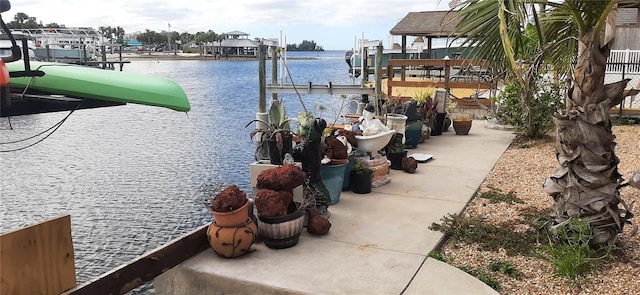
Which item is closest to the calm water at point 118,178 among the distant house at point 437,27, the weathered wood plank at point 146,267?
the weathered wood plank at point 146,267

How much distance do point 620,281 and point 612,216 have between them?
531mm

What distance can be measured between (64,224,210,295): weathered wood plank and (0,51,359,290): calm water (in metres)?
1.69

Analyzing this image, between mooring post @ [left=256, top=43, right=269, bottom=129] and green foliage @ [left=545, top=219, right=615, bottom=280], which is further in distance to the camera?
mooring post @ [left=256, top=43, right=269, bottom=129]

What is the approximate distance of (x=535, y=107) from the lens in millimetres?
9430

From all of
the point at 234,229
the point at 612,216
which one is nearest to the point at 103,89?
the point at 234,229

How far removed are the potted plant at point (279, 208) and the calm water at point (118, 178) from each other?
84.8 inches

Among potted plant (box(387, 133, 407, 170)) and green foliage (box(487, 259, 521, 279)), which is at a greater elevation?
potted plant (box(387, 133, 407, 170))

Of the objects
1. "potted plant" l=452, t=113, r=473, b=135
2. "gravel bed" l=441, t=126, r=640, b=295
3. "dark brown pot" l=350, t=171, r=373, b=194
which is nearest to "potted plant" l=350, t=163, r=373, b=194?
"dark brown pot" l=350, t=171, r=373, b=194

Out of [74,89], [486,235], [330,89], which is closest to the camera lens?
[74,89]

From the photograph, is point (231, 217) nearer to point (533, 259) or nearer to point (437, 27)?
point (533, 259)

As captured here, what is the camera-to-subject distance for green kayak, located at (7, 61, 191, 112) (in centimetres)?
369

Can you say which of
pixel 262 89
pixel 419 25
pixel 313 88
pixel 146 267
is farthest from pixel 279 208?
pixel 419 25

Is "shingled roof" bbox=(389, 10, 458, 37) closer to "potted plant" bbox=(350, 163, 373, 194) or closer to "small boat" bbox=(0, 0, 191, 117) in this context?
"potted plant" bbox=(350, 163, 373, 194)

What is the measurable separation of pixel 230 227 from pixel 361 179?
2.26 metres
